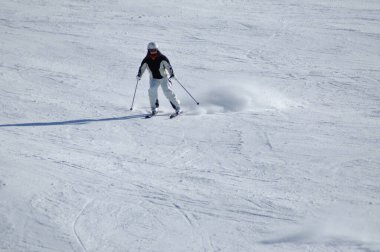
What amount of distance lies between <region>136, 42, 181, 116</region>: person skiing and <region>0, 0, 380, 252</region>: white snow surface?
0.45m

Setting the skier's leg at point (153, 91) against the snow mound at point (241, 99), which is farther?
the snow mound at point (241, 99)

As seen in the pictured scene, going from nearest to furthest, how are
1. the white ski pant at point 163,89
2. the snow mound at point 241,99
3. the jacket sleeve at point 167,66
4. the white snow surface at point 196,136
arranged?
the white snow surface at point 196,136 → the jacket sleeve at point 167,66 → the white ski pant at point 163,89 → the snow mound at point 241,99

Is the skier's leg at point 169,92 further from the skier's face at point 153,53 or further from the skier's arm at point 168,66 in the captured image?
the skier's face at point 153,53

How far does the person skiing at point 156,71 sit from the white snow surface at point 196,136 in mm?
448

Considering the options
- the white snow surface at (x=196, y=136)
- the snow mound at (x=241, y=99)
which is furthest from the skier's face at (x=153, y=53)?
the snow mound at (x=241, y=99)

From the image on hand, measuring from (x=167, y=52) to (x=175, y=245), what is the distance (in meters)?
9.18

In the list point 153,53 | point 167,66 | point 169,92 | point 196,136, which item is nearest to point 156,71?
point 167,66

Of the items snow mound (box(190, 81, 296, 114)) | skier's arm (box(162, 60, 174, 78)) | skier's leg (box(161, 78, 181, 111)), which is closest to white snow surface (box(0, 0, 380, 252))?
snow mound (box(190, 81, 296, 114))

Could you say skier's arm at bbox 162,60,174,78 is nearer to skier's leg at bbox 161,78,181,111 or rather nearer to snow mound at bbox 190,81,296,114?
skier's leg at bbox 161,78,181,111

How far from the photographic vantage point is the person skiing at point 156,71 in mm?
10133

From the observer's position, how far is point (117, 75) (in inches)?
525

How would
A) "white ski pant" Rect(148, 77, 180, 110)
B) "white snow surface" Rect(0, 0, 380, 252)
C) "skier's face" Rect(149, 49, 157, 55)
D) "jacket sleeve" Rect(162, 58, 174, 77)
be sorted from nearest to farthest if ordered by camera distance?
"white snow surface" Rect(0, 0, 380, 252)
"skier's face" Rect(149, 49, 157, 55)
"jacket sleeve" Rect(162, 58, 174, 77)
"white ski pant" Rect(148, 77, 180, 110)

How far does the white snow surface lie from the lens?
7.04 metres

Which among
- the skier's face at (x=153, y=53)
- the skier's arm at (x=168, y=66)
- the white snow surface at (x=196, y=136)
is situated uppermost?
the skier's face at (x=153, y=53)
